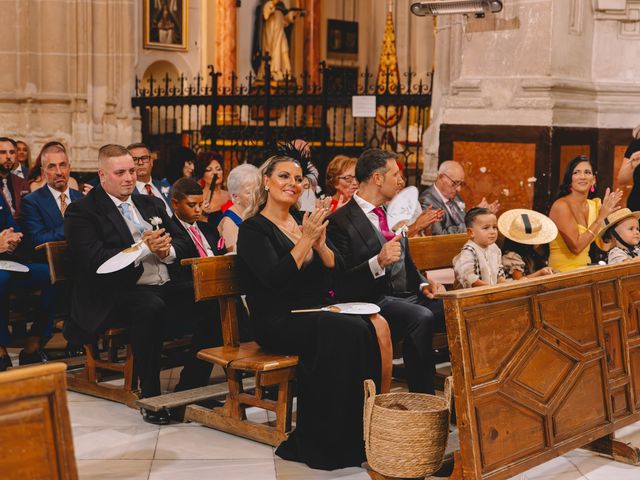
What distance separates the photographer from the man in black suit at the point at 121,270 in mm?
5840

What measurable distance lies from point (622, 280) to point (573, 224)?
5.97 ft

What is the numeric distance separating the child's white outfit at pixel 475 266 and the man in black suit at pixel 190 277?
153cm

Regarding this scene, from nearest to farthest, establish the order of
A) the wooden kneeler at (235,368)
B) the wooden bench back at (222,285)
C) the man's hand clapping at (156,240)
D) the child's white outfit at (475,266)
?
the wooden kneeler at (235,368)
the wooden bench back at (222,285)
the man's hand clapping at (156,240)
the child's white outfit at (475,266)

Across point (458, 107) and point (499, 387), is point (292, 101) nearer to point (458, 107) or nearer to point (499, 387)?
point (458, 107)

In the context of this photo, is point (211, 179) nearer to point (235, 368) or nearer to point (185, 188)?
point (185, 188)

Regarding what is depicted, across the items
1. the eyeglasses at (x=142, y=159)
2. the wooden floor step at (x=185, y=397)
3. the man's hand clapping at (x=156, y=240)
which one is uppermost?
the eyeglasses at (x=142, y=159)

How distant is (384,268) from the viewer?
5.71 meters

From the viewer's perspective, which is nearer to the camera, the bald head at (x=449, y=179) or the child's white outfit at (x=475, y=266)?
the child's white outfit at (x=475, y=266)

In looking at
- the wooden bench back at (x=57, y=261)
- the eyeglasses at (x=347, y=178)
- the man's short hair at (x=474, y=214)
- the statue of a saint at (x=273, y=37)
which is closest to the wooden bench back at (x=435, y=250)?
the man's short hair at (x=474, y=214)

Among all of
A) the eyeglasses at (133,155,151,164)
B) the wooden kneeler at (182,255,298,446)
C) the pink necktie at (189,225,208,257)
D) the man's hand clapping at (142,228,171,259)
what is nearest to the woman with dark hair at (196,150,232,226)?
the eyeglasses at (133,155,151,164)

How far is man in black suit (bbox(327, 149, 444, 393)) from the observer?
5512 millimetres

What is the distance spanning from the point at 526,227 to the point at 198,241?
219cm

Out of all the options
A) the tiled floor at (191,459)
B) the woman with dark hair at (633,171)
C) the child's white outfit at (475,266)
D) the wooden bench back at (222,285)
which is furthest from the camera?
the woman with dark hair at (633,171)

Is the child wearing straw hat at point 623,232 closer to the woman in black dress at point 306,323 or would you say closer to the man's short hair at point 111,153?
the woman in black dress at point 306,323
